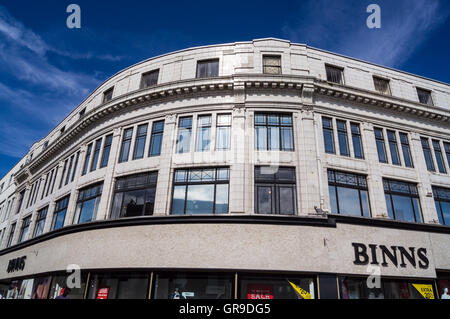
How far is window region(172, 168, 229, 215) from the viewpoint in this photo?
15.1m

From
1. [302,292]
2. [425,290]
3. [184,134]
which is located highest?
[184,134]

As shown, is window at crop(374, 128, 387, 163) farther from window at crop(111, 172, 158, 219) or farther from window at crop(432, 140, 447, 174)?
window at crop(111, 172, 158, 219)

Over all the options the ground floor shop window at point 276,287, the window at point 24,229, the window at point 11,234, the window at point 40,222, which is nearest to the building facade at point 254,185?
the ground floor shop window at point 276,287

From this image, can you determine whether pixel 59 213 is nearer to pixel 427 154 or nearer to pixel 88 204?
pixel 88 204

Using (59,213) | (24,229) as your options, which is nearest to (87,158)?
(59,213)

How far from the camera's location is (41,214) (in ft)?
79.3

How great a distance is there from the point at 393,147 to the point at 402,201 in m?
3.62

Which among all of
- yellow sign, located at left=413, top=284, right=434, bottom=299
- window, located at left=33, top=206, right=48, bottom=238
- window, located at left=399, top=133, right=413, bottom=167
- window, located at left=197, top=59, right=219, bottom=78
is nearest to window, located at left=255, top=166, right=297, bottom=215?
yellow sign, located at left=413, top=284, right=434, bottom=299

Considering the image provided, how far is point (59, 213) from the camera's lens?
2138cm

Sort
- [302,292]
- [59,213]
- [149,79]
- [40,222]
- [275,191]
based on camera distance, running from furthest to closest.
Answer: [40,222]
[59,213]
[149,79]
[275,191]
[302,292]

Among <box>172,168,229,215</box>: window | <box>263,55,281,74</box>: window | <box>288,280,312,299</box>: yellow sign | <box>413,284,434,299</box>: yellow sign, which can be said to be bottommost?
<box>288,280,312,299</box>: yellow sign

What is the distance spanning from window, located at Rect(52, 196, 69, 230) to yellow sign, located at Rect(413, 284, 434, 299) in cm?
2216

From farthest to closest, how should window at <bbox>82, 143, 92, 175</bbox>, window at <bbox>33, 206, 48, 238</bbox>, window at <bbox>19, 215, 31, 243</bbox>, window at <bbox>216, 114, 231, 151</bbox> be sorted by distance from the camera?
window at <bbox>19, 215, 31, 243</bbox> → window at <bbox>33, 206, 48, 238</bbox> → window at <bbox>82, 143, 92, 175</bbox> → window at <bbox>216, 114, 231, 151</bbox>
